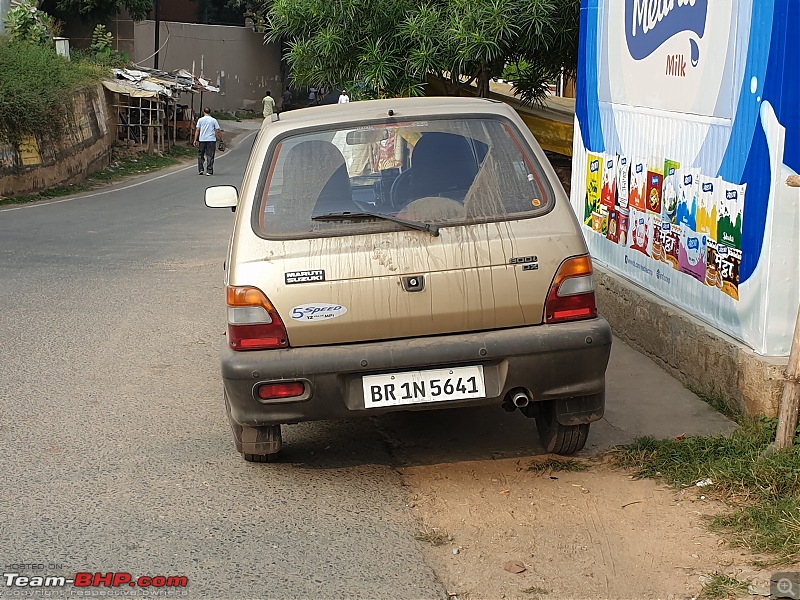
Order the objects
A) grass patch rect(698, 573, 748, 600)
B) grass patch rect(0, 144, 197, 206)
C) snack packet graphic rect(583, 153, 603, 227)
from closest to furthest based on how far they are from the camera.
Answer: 1. grass patch rect(698, 573, 748, 600)
2. snack packet graphic rect(583, 153, 603, 227)
3. grass patch rect(0, 144, 197, 206)

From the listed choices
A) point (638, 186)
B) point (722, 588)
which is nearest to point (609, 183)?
point (638, 186)

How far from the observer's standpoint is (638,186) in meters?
7.55

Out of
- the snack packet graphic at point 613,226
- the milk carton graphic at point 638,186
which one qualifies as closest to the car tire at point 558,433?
the milk carton graphic at point 638,186

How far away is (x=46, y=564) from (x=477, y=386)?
1.95 metres

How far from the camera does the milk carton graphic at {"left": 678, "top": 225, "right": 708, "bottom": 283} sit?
253 inches

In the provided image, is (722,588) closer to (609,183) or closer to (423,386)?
(423,386)

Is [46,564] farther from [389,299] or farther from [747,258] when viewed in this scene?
[747,258]

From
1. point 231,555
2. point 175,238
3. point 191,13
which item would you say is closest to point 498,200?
point 231,555

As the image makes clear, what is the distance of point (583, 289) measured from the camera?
15.9 ft

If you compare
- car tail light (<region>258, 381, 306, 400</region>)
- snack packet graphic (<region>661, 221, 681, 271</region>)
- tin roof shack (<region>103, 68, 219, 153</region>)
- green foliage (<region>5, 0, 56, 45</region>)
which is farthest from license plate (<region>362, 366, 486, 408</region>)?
tin roof shack (<region>103, 68, 219, 153</region>)

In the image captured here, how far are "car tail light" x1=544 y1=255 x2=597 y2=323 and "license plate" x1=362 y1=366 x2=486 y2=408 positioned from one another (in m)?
0.45

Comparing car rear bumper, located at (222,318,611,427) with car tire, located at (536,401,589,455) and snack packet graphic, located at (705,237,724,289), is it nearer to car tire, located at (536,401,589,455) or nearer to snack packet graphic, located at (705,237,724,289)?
car tire, located at (536,401,589,455)

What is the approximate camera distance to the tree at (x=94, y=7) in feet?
131

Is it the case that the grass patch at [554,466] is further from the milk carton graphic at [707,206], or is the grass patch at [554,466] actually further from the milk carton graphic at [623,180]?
the milk carton graphic at [623,180]
